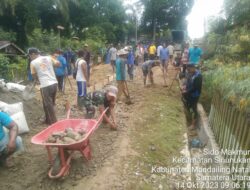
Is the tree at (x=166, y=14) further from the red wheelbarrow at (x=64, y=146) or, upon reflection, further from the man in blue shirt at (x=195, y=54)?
the red wheelbarrow at (x=64, y=146)

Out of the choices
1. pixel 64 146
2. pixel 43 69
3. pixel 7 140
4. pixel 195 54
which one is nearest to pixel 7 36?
pixel 195 54

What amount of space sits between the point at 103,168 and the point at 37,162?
120cm

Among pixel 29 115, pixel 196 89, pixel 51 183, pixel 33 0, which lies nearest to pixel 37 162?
pixel 51 183

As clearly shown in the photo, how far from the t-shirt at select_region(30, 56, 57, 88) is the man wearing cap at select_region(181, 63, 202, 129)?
340cm

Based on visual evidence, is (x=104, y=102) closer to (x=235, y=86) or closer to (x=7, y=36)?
(x=235, y=86)

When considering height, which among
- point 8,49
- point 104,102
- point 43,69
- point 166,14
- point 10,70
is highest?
point 166,14

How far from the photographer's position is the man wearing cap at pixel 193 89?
7.38 metres

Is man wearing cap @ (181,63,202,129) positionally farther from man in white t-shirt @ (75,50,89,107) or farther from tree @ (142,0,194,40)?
tree @ (142,0,194,40)

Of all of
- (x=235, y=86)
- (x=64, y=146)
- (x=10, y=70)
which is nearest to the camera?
(x=64, y=146)

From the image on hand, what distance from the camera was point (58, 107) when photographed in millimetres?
8703

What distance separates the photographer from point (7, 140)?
479 cm

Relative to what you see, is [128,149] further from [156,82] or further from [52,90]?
[156,82]

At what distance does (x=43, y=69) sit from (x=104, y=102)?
58.3 inches

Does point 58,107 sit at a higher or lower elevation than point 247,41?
lower
